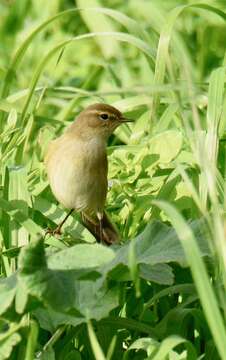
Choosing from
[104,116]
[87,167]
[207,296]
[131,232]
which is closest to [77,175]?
[87,167]

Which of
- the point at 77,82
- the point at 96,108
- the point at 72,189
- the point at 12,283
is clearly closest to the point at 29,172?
the point at 72,189

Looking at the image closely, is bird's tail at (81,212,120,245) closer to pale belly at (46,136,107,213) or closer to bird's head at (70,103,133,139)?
pale belly at (46,136,107,213)

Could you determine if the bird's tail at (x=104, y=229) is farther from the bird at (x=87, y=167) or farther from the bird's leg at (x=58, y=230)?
the bird's leg at (x=58, y=230)

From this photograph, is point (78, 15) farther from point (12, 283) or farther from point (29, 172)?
point (12, 283)

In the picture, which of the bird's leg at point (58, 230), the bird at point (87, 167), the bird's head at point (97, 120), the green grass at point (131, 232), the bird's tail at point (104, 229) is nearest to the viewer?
the green grass at point (131, 232)

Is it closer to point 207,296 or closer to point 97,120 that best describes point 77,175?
point 97,120

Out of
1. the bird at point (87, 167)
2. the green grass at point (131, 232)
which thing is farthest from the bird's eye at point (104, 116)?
the green grass at point (131, 232)
